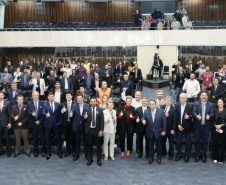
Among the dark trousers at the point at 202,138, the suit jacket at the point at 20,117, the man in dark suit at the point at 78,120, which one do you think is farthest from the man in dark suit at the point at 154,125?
the suit jacket at the point at 20,117

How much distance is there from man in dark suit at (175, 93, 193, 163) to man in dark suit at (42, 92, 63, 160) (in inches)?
111

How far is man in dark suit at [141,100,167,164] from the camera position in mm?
8391

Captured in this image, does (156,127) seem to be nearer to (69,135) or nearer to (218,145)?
(218,145)

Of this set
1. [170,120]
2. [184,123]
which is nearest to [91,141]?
[170,120]

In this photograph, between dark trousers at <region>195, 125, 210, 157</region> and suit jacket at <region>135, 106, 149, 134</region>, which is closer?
dark trousers at <region>195, 125, 210, 157</region>

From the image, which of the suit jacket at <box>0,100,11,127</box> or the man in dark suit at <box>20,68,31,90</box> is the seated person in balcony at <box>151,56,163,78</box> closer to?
the man in dark suit at <box>20,68,31,90</box>

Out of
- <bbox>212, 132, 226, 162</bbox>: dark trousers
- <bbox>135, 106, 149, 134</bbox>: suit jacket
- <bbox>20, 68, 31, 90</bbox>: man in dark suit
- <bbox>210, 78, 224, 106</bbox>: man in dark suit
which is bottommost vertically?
<bbox>212, 132, 226, 162</bbox>: dark trousers

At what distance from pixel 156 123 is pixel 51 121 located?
2.47 metres

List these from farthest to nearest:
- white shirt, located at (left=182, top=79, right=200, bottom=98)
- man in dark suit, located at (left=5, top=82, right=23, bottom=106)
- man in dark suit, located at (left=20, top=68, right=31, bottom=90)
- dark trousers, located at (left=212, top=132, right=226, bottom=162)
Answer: man in dark suit, located at (left=20, top=68, right=31, bottom=90) < white shirt, located at (left=182, top=79, right=200, bottom=98) < man in dark suit, located at (left=5, top=82, right=23, bottom=106) < dark trousers, located at (left=212, top=132, right=226, bottom=162)

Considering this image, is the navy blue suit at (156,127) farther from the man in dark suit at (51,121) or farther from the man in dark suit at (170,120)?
the man in dark suit at (51,121)

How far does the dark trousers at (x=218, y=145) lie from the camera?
8.30 metres

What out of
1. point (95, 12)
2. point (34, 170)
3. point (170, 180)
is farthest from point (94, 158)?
point (95, 12)

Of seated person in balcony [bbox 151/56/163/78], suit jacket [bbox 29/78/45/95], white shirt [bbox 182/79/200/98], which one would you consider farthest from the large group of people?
seated person in balcony [bbox 151/56/163/78]

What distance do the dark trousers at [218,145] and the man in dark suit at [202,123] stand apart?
189mm
